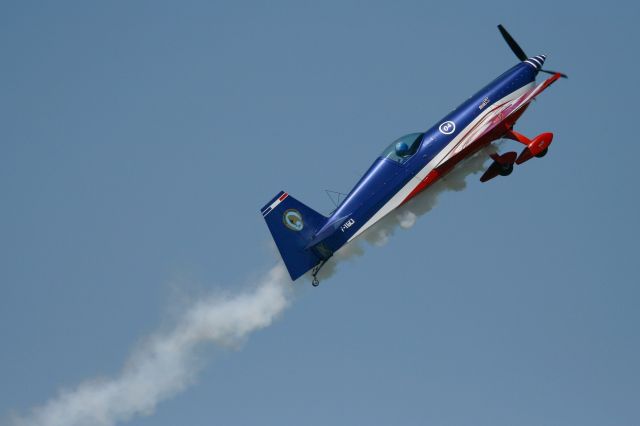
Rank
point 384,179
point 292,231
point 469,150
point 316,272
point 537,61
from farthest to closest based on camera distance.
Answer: point 537,61 < point 469,150 < point 384,179 < point 316,272 < point 292,231

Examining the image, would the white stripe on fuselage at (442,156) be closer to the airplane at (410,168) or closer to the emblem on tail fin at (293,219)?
the airplane at (410,168)

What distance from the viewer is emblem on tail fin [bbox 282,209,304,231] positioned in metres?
25.7

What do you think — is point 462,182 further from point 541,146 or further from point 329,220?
point 329,220

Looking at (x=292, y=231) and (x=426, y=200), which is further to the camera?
(x=426, y=200)

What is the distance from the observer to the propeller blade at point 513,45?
3016 cm

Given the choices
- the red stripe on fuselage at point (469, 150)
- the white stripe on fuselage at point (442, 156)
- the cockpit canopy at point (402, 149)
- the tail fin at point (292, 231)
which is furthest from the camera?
the red stripe on fuselage at point (469, 150)

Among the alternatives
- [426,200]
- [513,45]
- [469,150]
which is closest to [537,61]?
[513,45]

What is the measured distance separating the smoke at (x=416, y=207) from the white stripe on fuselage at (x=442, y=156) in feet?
0.98

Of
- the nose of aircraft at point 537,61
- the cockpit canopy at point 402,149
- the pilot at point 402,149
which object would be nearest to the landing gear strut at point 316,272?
the cockpit canopy at point 402,149

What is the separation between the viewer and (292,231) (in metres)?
25.7

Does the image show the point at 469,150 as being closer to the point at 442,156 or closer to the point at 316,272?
the point at 442,156

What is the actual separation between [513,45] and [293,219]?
378 inches

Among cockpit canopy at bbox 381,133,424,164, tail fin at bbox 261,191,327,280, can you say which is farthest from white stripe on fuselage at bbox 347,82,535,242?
tail fin at bbox 261,191,327,280

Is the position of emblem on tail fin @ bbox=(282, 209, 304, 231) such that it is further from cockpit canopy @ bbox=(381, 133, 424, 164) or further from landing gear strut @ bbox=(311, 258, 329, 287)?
cockpit canopy @ bbox=(381, 133, 424, 164)
